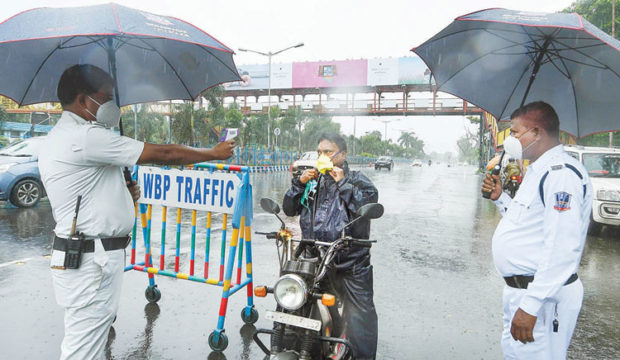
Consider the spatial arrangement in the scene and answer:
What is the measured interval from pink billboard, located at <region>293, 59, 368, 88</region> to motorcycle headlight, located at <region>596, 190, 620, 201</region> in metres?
44.0

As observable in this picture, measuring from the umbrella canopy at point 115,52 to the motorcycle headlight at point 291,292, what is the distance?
1606 mm

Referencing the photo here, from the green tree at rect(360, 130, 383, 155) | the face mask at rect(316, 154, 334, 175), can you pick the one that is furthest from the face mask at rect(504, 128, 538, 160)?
the green tree at rect(360, 130, 383, 155)

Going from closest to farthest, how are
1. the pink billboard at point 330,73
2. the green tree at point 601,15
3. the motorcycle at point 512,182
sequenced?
the motorcycle at point 512,182 < the green tree at point 601,15 < the pink billboard at point 330,73

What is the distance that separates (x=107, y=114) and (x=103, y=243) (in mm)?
721

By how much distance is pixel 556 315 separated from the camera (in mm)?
2061

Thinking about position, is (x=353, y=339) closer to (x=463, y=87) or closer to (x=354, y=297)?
(x=354, y=297)

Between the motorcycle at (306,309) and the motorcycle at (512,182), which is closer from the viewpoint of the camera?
the motorcycle at (306,309)

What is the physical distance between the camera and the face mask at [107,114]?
7.46 feet

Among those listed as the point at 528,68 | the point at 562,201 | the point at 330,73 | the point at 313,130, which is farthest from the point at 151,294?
the point at 330,73

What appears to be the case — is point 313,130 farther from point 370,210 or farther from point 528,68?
point 370,210

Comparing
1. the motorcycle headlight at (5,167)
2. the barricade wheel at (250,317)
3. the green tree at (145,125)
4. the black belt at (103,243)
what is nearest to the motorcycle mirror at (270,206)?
the black belt at (103,243)

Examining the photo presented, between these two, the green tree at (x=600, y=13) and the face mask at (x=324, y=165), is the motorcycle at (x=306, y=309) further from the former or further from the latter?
the green tree at (x=600, y=13)

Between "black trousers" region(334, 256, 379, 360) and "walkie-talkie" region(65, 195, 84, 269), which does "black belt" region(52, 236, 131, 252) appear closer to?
"walkie-talkie" region(65, 195, 84, 269)

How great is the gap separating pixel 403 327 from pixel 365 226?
1.55 metres
